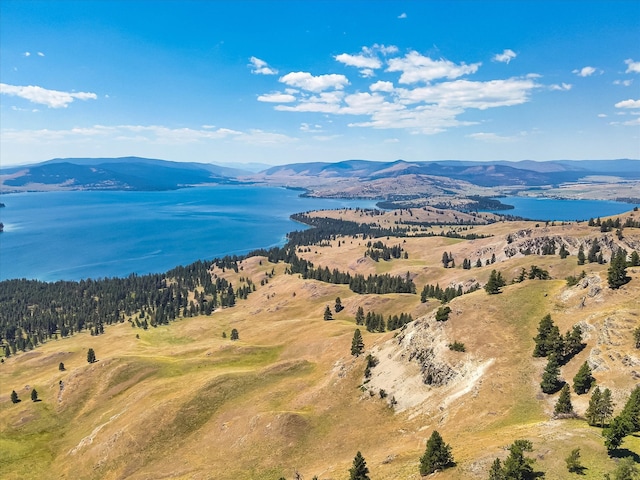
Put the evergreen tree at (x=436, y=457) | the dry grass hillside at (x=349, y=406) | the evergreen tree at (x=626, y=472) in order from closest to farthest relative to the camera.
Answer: the evergreen tree at (x=626, y=472) < the evergreen tree at (x=436, y=457) < the dry grass hillside at (x=349, y=406)

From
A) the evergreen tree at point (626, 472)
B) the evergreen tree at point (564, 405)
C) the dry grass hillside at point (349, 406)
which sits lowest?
the dry grass hillside at point (349, 406)

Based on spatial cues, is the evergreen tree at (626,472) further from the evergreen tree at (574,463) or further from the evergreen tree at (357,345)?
the evergreen tree at (357,345)

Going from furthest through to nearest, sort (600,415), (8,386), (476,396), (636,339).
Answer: (8,386), (476,396), (636,339), (600,415)

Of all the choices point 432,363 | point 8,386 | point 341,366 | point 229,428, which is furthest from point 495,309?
point 8,386

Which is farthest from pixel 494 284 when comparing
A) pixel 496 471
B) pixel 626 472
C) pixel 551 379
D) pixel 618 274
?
pixel 626 472

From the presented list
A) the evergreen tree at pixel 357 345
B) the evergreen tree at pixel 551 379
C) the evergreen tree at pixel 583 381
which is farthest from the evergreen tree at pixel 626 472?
the evergreen tree at pixel 357 345

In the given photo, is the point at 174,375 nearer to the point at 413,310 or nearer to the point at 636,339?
the point at 413,310
